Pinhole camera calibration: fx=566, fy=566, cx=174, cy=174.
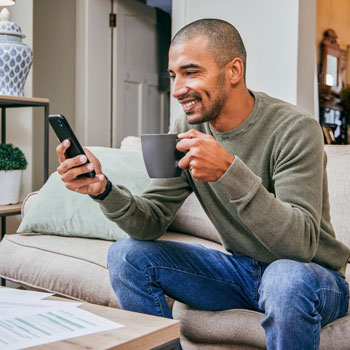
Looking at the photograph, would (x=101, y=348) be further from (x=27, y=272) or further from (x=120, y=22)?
(x=120, y=22)

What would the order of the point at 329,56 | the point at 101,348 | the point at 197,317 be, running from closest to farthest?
the point at 101,348 < the point at 197,317 < the point at 329,56

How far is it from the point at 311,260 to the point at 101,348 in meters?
0.66

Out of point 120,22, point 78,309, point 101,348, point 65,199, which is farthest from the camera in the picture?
point 120,22

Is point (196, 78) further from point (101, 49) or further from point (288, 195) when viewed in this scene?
point (101, 49)

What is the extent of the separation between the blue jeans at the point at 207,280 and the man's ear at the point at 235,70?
1.45 ft

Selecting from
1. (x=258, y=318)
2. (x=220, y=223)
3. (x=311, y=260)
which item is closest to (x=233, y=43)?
(x=220, y=223)

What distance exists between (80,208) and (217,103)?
35.5 inches

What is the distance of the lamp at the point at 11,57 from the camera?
266 centimetres

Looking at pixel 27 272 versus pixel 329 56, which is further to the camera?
pixel 329 56

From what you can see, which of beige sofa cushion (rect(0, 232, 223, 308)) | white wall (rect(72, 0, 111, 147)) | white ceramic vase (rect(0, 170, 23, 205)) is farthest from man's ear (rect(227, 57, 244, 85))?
white wall (rect(72, 0, 111, 147))

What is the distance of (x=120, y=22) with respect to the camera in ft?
12.9

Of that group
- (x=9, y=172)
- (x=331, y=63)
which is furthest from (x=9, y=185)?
(x=331, y=63)

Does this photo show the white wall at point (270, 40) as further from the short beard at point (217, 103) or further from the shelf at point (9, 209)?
the short beard at point (217, 103)

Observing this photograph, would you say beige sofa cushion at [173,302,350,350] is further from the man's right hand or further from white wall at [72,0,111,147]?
white wall at [72,0,111,147]
